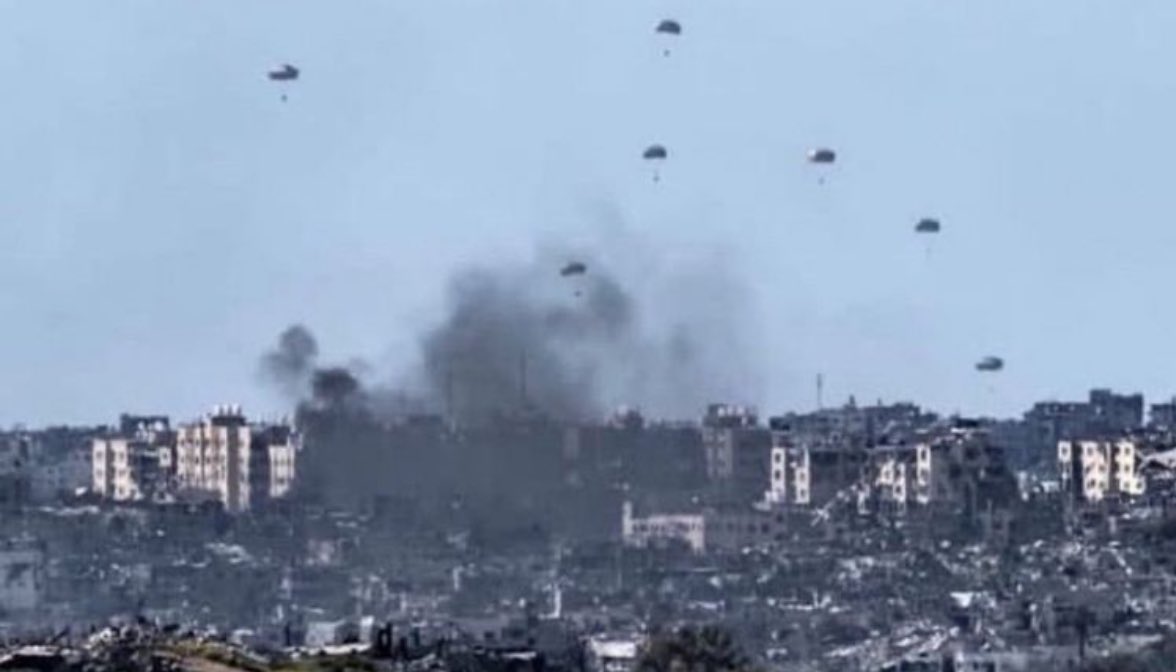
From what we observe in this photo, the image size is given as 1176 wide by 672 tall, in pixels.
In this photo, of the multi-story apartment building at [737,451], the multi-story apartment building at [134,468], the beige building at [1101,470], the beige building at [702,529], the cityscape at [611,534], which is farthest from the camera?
the multi-story apartment building at [134,468]

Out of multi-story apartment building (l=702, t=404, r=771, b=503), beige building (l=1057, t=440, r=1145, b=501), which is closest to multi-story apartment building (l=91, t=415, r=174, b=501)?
multi-story apartment building (l=702, t=404, r=771, b=503)

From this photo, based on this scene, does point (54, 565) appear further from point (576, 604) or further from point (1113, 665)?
point (1113, 665)

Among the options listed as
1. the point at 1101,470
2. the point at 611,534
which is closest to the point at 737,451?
the point at 1101,470

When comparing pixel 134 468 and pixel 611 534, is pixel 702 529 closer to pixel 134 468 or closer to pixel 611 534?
pixel 611 534

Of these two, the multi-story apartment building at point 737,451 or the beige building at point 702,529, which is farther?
the multi-story apartment building at point 737,451

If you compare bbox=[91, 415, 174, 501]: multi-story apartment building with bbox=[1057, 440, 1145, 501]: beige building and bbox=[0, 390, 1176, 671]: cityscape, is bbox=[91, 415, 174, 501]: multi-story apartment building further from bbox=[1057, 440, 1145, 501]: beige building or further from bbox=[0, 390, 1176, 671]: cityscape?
bbox=[1057, 440, 1145, 501]: beige building

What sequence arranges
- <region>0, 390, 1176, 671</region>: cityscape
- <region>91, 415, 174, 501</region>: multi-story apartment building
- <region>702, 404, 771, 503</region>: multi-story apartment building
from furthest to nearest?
<region>91, 415, 174, 501</region>: multi-story apartment building
<region>702, 404, 771, 503</region>: multi-story apartment building
<region>0, 390, 1176, 671</region>: cityscape

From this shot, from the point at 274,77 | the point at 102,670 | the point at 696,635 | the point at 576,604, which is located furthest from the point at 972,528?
the point at 102,670

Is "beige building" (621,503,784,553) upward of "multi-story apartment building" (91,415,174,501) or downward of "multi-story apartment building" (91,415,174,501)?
downward

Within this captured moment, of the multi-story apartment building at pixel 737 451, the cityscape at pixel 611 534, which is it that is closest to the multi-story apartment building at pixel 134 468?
the cityscape at pixel 611 534

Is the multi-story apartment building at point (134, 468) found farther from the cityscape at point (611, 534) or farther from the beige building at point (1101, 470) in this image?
the beige building at point (1101, 470)
